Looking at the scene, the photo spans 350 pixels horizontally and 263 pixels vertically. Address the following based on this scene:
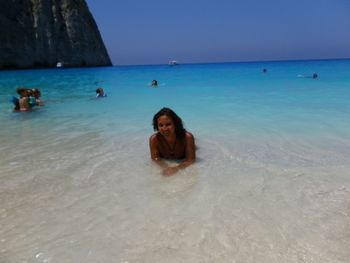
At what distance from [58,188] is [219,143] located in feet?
10.1

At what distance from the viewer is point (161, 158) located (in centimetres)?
516

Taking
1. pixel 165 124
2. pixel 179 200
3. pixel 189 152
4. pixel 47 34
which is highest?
pixel 47 34

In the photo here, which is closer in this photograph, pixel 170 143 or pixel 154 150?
pixel 170 143

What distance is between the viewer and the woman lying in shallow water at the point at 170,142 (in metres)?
4.63

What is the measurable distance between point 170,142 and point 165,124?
428 millimetres

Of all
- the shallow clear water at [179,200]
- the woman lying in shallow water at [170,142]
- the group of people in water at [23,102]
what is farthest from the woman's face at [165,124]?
the group of people in water at [23,102]

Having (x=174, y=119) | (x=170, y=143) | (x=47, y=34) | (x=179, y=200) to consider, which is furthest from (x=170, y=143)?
(x=47, y=34)

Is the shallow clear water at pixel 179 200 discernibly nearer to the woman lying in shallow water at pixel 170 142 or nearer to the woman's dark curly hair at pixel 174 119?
the woman lying in shallow water at pixel 170 142

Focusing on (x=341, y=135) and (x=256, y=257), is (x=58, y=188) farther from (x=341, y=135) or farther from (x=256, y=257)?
(x=341, y=135)

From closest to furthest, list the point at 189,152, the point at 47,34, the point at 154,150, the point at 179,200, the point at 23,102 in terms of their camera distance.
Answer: the point at 179,200, the point at 189,152, the point at 154,150, the point at 23,102, the point at 47,34

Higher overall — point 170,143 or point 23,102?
point 170,143

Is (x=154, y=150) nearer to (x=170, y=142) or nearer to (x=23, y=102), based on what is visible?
(x=170, y=142)

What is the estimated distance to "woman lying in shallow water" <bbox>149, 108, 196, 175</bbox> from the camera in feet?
15.2

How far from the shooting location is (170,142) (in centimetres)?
497
